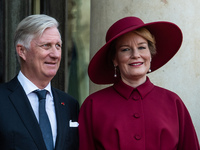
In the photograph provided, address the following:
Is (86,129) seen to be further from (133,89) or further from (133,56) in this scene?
(133,56)

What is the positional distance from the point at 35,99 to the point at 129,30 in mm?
924

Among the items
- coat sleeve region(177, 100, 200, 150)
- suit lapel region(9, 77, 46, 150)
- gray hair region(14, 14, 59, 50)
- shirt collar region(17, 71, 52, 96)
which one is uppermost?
gray hair region(14, 14, 59, 50)

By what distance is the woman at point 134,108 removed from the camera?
3.74 metres

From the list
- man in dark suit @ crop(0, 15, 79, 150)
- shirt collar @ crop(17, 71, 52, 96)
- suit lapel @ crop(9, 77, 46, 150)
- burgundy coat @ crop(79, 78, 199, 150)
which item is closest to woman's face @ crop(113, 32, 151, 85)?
burgundy coat @ crop(79, 78, 199, 150)

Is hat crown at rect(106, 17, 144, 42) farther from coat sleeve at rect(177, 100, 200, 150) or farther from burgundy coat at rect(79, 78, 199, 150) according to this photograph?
coat sleeve at rect(177, 100, 200, 150)

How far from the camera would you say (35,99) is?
363 cm

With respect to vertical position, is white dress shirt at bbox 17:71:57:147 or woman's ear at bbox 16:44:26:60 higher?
woman's ear at bbox 16:44:26:60

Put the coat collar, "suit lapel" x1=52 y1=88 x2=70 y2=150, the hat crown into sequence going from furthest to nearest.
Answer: the hat crown → "suit lapel" x1=52 y1=88 x2=70 y2=150 → the coat collar

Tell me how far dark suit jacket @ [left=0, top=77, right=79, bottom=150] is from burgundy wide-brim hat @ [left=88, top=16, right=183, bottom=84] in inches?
22.2

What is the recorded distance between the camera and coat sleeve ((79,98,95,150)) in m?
3.87

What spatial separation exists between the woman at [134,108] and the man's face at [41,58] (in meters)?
0.47

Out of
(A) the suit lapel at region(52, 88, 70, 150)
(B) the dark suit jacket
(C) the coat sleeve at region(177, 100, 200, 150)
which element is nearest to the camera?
(B) the dark suit jacket

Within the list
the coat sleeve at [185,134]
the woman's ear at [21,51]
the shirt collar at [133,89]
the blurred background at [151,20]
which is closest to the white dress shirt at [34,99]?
the woman's ear at [21,51]

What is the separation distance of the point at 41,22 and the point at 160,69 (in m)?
1.46
